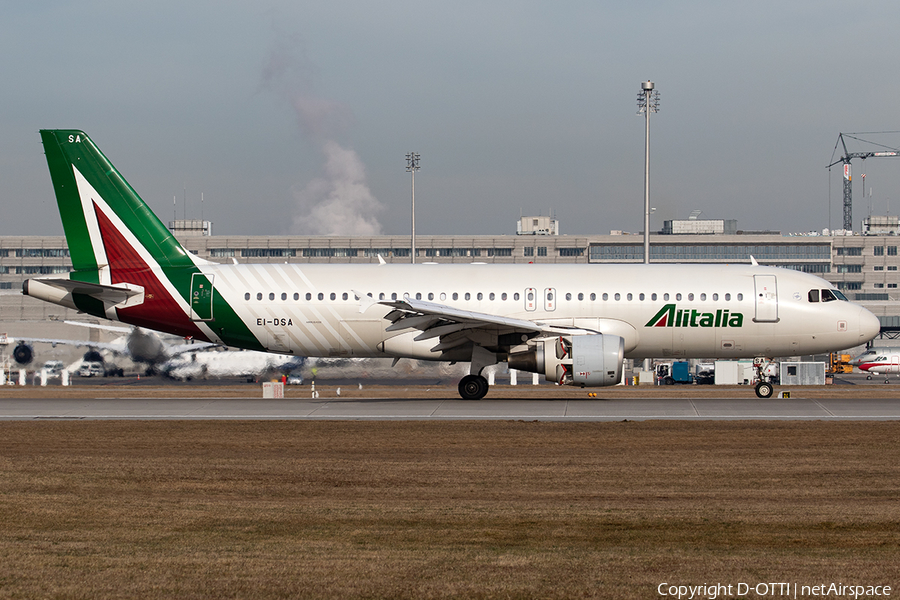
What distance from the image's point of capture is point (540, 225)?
122 meters

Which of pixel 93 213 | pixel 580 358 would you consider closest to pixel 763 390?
pixel 580 358

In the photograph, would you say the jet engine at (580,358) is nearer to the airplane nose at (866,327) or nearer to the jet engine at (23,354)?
the airplane nose at (866,327)

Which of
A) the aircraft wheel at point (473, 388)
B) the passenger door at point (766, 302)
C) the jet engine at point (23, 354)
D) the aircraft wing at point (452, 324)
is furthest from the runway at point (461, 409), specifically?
the jet engine at point (23, 354)

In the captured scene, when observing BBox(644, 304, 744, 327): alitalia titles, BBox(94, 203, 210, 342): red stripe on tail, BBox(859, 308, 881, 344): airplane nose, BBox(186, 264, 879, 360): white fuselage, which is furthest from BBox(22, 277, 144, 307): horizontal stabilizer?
BBox(859, 308, 881, 344): airplane nose

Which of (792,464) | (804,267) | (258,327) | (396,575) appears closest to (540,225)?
(804,267)

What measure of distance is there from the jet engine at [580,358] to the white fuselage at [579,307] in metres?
1.82

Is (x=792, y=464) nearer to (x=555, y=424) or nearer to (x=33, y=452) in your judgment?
(x=555, y=424)

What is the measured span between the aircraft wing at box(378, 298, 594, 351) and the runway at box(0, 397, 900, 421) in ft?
7.20

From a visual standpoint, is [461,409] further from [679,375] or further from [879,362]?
[879,362]

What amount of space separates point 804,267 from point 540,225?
35.4 meters

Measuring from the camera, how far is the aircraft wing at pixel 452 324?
2780cm

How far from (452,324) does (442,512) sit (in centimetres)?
1662

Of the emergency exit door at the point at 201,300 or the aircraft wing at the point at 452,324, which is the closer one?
the aircraft wing at the point at 452,324

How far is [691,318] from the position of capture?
30.3 meters
